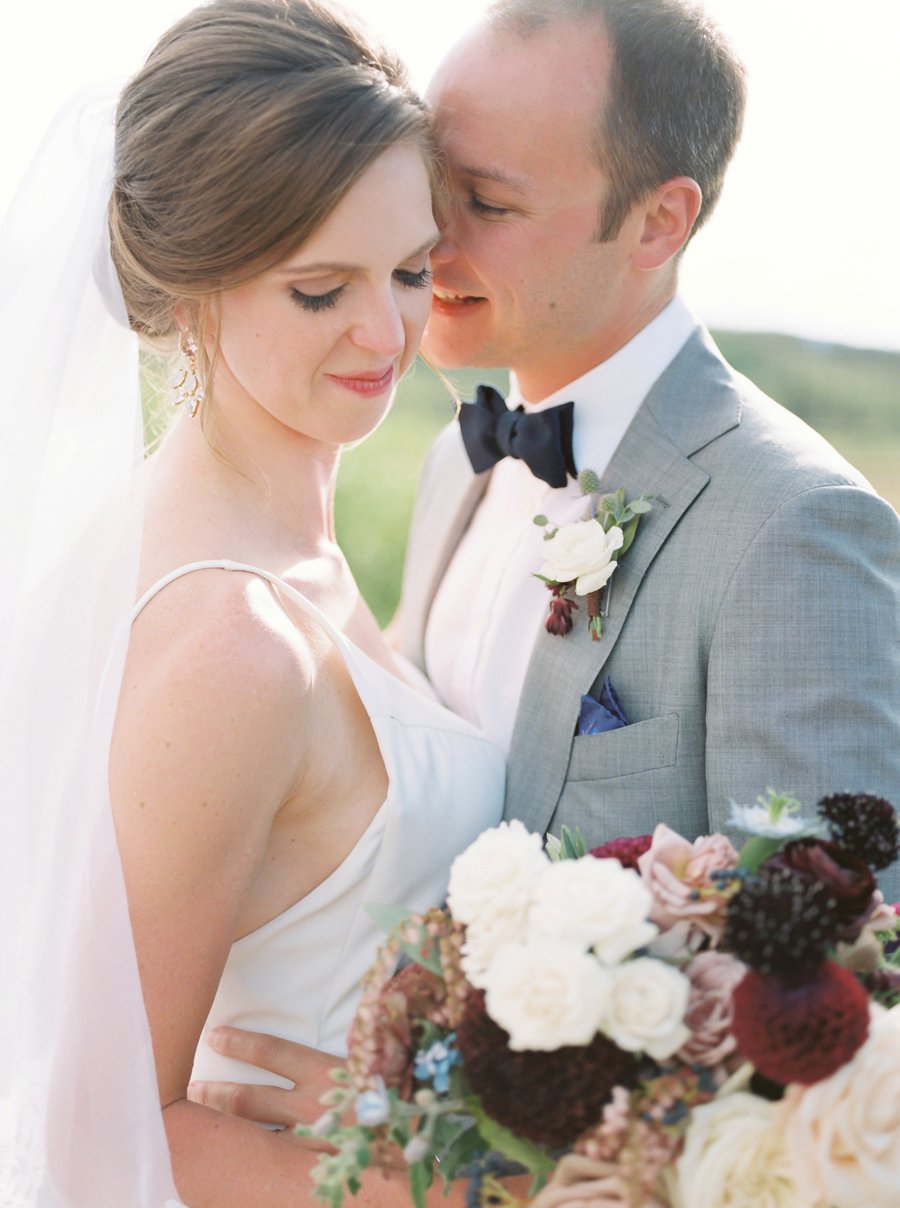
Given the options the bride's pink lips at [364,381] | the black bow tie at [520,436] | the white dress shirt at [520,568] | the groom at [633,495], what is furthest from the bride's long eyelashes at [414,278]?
the white dress shirt at [520,568]

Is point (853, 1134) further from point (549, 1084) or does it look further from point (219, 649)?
point (219, 649)

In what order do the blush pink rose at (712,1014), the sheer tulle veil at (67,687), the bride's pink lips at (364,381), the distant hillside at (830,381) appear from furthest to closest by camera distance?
the distant hillside at (830,381) < the bride's pink lips at (364,381) < the sheer tulle veil at (67,687) < the blush pink rose at (712,1014)

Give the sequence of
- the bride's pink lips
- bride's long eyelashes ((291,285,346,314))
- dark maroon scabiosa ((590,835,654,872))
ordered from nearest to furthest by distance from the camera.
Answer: dark maroon scabiosa ((590,835,654,872)) → bride's long eyelashes ((291,285,346,314)) → the bride's pink lips

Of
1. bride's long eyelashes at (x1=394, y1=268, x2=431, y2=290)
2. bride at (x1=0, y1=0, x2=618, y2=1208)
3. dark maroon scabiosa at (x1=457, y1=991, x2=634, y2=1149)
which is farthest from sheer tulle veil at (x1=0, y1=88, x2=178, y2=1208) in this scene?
dark maroon scabiosa at (x1=457, y1=991, x2=634, y2=1149)

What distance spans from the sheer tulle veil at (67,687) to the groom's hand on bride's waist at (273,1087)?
0.28 meters

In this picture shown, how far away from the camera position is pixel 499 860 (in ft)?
4.89

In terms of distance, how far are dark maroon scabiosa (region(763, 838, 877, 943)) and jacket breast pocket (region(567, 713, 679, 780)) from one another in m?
0.94

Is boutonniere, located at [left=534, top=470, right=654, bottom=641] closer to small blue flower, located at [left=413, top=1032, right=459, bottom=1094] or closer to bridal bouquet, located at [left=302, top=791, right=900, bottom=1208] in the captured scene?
bridal bouquet, located at [left=302, top=791, right=900, bottom=1208]

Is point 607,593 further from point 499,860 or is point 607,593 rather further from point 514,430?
point 499,860

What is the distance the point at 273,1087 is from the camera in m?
2.23

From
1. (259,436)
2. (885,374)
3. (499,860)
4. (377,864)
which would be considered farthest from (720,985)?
(885,374)

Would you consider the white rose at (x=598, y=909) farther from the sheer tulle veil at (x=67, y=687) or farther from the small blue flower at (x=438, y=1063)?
the sheer tulle veil at (x=67, y=687)

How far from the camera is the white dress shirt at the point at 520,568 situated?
2850mm

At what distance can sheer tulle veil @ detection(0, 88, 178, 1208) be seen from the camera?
1955 millimetres
